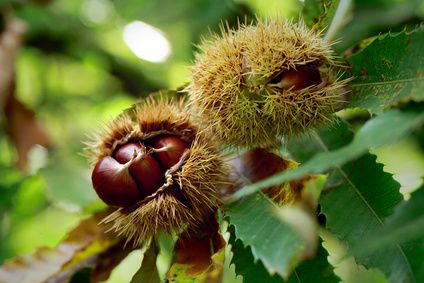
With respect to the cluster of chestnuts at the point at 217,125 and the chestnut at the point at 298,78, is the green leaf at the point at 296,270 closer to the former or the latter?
the cluster of chestnuts at the point at 217,125

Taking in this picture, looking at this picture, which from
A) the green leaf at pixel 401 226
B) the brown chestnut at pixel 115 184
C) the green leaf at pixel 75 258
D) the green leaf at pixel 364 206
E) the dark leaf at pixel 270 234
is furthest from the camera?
the green leaf at pixel 75 258

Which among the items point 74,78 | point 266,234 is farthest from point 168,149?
point 74,78

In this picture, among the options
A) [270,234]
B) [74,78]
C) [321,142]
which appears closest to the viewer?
[270,234]

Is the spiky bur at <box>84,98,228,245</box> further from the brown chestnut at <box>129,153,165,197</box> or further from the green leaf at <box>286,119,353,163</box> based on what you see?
the green leaf at <box>286,119,353,163</box>

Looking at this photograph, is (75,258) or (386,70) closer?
(386,70)

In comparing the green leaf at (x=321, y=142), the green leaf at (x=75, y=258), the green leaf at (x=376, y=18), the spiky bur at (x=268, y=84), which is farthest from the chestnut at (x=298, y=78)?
the green leaf at (x=376, y=18)

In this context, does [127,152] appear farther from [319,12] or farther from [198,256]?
[319,12]
